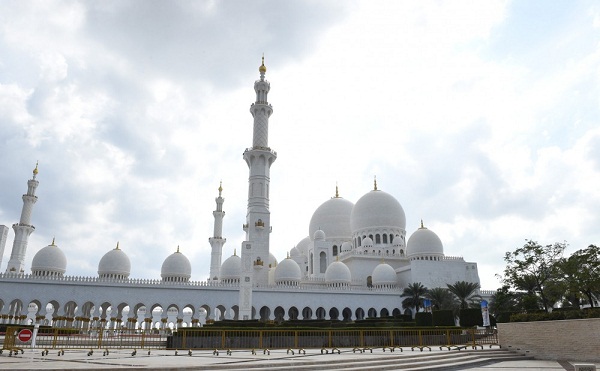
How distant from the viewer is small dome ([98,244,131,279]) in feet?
134

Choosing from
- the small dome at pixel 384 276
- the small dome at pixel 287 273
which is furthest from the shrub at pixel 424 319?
the small dome at pixel 384 276

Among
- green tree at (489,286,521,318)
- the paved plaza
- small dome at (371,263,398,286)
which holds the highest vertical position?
small dome at (371,263,398,286)

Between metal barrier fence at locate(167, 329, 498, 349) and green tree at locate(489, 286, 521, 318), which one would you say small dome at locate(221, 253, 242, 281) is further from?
green tree at locate(489, 286, 521, 318)

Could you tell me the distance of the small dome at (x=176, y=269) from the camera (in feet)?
139

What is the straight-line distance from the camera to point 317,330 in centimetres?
2134

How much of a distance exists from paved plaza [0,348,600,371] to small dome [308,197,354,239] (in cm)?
3847

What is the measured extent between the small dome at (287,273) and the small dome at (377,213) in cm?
1280

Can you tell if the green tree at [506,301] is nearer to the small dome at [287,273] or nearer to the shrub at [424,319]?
the shrub at [424,319]

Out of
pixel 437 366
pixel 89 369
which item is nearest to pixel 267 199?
pixel 437 366

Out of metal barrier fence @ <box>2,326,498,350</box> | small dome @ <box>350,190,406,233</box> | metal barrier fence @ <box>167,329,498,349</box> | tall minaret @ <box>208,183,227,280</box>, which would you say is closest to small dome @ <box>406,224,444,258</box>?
small dome @ <box>350,190,406,233</box>

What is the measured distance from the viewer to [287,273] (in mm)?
44281

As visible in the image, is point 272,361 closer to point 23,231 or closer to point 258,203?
point 258,203

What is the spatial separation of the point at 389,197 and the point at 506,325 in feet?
114

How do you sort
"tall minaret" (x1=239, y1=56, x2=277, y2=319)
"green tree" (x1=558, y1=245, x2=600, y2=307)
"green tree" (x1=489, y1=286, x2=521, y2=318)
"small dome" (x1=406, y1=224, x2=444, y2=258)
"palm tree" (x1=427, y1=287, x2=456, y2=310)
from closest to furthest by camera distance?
1. "green tree" (x1=558, y1=245, x2=600, y2=307)
2. "green tree" (x1=489, y1=286, x2=521, y2=318)
3. "tall minaret" (x1=239, y1=56, x2=277, y2=319)
4. "palm tree" (x1=427, y1=287, x2=456, y2=310)
5. "small dome" (x1=406, y1=224, x2=444, y2=258)
